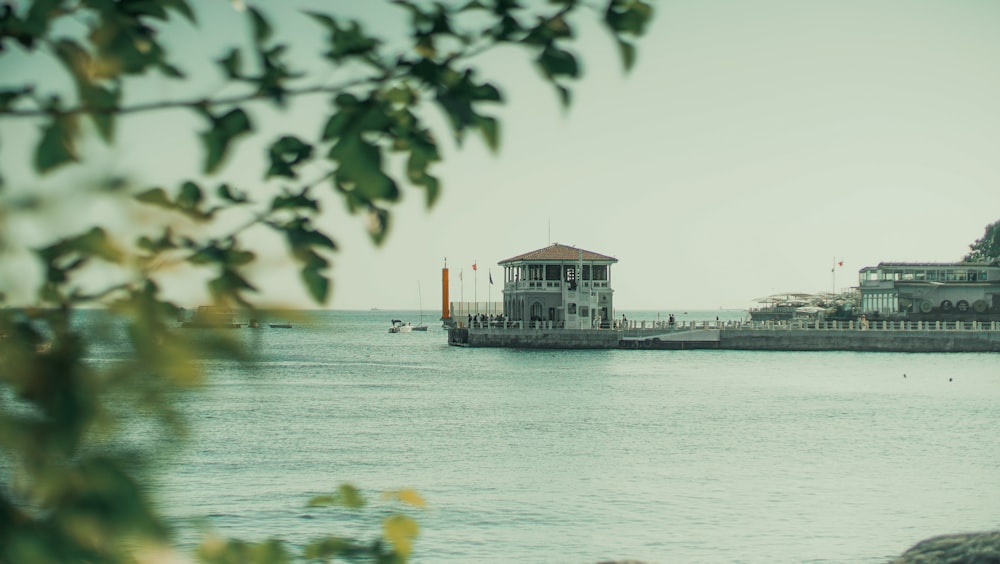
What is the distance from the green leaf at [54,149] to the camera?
67.6 inches

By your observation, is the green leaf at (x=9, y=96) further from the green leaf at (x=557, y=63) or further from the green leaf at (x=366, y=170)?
the green leaf at (x=557, y=63)

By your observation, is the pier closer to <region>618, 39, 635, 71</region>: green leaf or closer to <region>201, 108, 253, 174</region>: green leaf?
<region>618, 39, 635, 71</region>: green leaf

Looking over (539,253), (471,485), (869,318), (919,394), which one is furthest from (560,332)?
(471,485)

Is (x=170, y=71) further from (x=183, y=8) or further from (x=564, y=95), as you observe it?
(x=564, y=95)

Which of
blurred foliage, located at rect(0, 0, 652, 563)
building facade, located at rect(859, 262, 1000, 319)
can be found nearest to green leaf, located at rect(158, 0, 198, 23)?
blurred foliage, located at rect(0, 0, 652, 563)

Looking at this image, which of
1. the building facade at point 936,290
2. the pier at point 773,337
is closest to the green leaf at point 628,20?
the pier at point 773,337

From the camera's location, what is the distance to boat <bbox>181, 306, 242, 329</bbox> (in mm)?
1885

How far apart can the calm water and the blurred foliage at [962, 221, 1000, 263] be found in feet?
321

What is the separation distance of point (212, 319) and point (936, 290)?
317 ft

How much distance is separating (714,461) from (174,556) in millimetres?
28404

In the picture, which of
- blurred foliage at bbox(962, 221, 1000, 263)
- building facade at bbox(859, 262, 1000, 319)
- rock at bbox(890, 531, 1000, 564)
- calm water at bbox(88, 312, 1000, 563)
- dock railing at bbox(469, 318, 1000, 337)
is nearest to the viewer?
rock at bbox(890, 531, 1000, 564)

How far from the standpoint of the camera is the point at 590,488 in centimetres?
2448

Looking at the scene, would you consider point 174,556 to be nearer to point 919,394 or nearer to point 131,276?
point 131,276

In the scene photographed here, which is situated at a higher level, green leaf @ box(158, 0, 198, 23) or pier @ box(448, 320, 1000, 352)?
green leaf @ box(158, 0, 198, 23)
